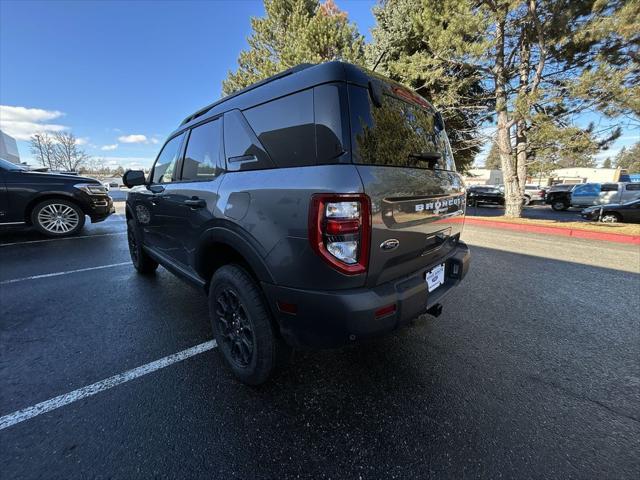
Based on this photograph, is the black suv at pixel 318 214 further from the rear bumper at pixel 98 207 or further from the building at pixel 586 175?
the building at pixel 586 175

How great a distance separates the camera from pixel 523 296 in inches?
141

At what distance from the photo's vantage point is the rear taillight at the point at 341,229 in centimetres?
143

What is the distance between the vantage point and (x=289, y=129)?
1.71 meters

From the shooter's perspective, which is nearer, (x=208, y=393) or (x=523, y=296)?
(x=208, y=393)

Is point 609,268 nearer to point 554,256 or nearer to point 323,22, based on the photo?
point 554,256

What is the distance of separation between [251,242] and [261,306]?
0.42m

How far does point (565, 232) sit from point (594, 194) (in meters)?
12.7

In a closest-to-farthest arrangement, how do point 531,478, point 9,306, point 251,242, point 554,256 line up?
1. point 531,478
2. point 251,242
3. point 9,306
4. point 554,256

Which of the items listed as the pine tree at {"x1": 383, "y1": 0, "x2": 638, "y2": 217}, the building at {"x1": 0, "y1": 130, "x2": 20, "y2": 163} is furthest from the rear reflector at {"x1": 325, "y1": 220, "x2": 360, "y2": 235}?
the building at {"x1": 0, "y1": 130, "x2": 20, "y2": 163}

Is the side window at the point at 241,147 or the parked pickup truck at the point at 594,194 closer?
the side window at the point at 241,147

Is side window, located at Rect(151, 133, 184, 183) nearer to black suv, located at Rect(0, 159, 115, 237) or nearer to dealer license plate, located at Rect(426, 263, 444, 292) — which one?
dealer license plate, located at Rect(426, 263, 444, 292)

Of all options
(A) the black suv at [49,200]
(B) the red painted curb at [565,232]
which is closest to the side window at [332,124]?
(A) the black suv at [49,200]

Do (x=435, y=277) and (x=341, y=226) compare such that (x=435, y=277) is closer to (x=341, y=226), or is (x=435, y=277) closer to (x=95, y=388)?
(x=341, y=226)

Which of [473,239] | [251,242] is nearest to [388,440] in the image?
[251,242]
